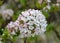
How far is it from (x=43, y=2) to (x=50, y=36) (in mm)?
411

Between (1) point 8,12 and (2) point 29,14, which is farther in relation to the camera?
(1) point 8,12

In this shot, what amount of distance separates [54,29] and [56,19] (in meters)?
0.23

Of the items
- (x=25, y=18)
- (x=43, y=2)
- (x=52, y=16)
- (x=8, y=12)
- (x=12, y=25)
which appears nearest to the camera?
Result: (x=25, y=18)

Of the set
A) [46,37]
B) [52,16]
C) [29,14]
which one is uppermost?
[29,14]

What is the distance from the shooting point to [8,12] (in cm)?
199

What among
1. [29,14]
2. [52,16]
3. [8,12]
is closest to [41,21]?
[29,14]

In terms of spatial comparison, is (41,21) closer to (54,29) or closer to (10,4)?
(54,29)

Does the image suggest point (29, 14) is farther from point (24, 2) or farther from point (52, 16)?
point (52, 16)

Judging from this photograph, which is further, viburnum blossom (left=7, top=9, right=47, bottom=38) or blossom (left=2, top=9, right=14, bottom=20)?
blossom (left=2, top=9, right=14, bottom=20)

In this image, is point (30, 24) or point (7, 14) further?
point (7, 14)

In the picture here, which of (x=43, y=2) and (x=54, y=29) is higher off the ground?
(x=43, y=2)

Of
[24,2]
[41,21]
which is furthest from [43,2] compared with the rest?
[41,21]

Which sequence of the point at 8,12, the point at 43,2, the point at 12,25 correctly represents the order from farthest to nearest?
the point at 8,12
the point at 43,2
the point at 12,25

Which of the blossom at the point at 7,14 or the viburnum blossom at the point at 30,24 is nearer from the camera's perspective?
the viburnum blossom at the point at 30,24
